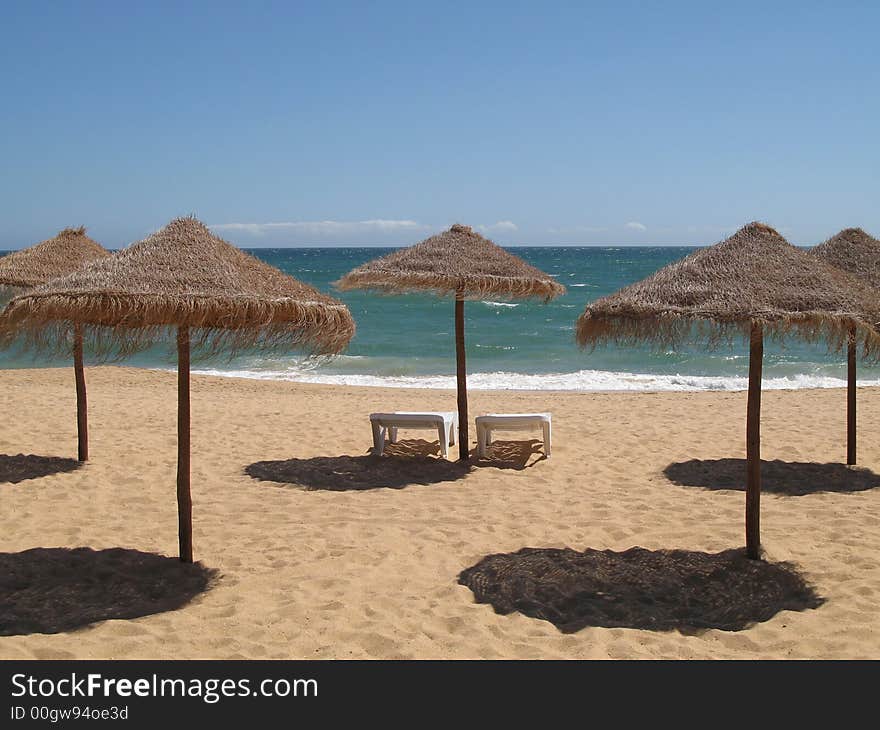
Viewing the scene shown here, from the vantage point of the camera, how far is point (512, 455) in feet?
26.3

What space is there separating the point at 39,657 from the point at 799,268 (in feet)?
14.6

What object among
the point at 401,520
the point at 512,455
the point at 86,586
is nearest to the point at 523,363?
the point at 512,455

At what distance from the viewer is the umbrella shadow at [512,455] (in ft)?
25.2

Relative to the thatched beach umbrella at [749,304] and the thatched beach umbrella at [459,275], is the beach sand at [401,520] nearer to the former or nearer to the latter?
the thatched beach umbrella at [749,304]

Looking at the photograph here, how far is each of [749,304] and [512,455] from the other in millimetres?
4138

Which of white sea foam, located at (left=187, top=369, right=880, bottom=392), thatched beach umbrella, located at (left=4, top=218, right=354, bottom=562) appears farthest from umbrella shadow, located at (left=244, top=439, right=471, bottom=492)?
white sea foam, located at (left=187, top=369, right=880, bottom=392)

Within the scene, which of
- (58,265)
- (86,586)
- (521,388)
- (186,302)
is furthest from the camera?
(521,388)

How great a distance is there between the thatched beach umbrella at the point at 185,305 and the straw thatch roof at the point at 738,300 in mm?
1670

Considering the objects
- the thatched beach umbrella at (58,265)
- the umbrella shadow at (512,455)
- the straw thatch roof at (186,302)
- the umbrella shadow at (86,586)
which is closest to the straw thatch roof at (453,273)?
the umbrella shadow at (512,455)

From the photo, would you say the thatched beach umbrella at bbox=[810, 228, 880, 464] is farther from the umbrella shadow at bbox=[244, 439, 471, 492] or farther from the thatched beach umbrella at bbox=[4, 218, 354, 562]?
the thatched beach umbrella at bbox=[4, 218, 354, 562]

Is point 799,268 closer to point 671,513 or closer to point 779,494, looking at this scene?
point 671,513

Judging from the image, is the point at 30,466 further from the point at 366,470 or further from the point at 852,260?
the point at 852,260

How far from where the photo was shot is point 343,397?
14.0 metres
